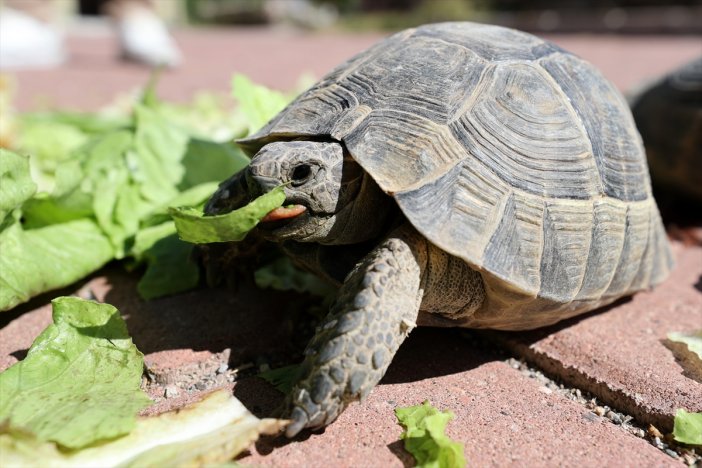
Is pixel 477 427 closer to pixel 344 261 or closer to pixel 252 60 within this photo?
pixel 344 261

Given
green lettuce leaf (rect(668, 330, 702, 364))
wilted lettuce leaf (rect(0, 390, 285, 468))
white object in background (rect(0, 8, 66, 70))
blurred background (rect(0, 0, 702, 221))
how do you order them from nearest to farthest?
wilted lettuce leaf (rect(0, 390, 285, 468))
green lettuce leaf (rect(668, 330, 702, 364))
blurred background (rect(0, 0, 702, 221))
white object in background (rect(0, 8, 66, 70))

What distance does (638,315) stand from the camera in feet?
7.62

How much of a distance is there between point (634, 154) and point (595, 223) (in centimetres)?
43

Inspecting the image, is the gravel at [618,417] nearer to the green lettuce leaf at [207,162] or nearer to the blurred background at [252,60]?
the green lettuce leaf at [207,162]

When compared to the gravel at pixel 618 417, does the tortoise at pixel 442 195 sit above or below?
above

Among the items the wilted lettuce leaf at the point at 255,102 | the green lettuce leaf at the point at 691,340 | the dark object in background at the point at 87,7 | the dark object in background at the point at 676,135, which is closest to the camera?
the green lettuce leaf at the point at 691,340

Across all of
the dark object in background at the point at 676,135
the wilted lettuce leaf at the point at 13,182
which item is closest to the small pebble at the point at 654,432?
the wilted lettuce leaf at the point at 13,182

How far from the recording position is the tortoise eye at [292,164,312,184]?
171 centimetres

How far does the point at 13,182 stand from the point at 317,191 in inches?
39.7

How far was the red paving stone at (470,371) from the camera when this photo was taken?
60.8 inches

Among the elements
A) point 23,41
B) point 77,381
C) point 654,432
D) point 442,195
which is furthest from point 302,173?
point 23,41

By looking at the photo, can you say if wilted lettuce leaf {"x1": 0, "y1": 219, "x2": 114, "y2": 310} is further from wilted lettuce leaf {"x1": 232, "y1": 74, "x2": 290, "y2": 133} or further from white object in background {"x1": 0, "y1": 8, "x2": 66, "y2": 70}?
white object in background {"x1": 0, "y1": 8, "x2": 66, "y2": 70}

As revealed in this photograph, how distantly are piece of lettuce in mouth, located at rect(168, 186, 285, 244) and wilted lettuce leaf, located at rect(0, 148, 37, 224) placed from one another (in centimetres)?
70

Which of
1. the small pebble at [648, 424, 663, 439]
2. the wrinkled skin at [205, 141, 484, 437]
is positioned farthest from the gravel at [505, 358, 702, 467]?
the wrinkled skin at [205, 141, 484, 437]
